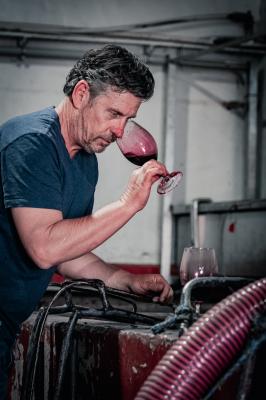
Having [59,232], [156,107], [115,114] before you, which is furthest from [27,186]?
[156,107]

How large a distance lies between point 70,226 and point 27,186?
184 mm

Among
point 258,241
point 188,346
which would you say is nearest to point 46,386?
point 188,346

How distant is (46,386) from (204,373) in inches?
44.1

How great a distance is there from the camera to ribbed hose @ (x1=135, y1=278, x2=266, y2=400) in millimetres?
1320

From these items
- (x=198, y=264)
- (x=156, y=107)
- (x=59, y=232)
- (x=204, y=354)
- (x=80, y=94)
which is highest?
(x=156, y=107)

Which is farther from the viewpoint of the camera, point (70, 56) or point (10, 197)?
point (70, 56)

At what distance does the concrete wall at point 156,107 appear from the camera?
5.79 meters

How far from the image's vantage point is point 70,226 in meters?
1.98

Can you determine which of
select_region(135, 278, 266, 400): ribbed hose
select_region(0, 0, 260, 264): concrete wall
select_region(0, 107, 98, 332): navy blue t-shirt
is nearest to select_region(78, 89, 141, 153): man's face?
select_region(0, 107, 98, 332): navy blue t-shirt

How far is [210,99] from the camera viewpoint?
6293 millimetres

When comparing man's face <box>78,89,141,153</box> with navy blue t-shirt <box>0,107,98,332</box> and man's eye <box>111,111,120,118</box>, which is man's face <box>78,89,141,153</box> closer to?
man's eye <box>111,111,120,118</box>

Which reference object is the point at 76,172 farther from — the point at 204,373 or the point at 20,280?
the point at 204,373

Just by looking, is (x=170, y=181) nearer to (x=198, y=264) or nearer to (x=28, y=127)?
(x=198, y=264)

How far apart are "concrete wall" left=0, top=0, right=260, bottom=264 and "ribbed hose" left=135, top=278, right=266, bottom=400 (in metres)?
Answer: 4.53
